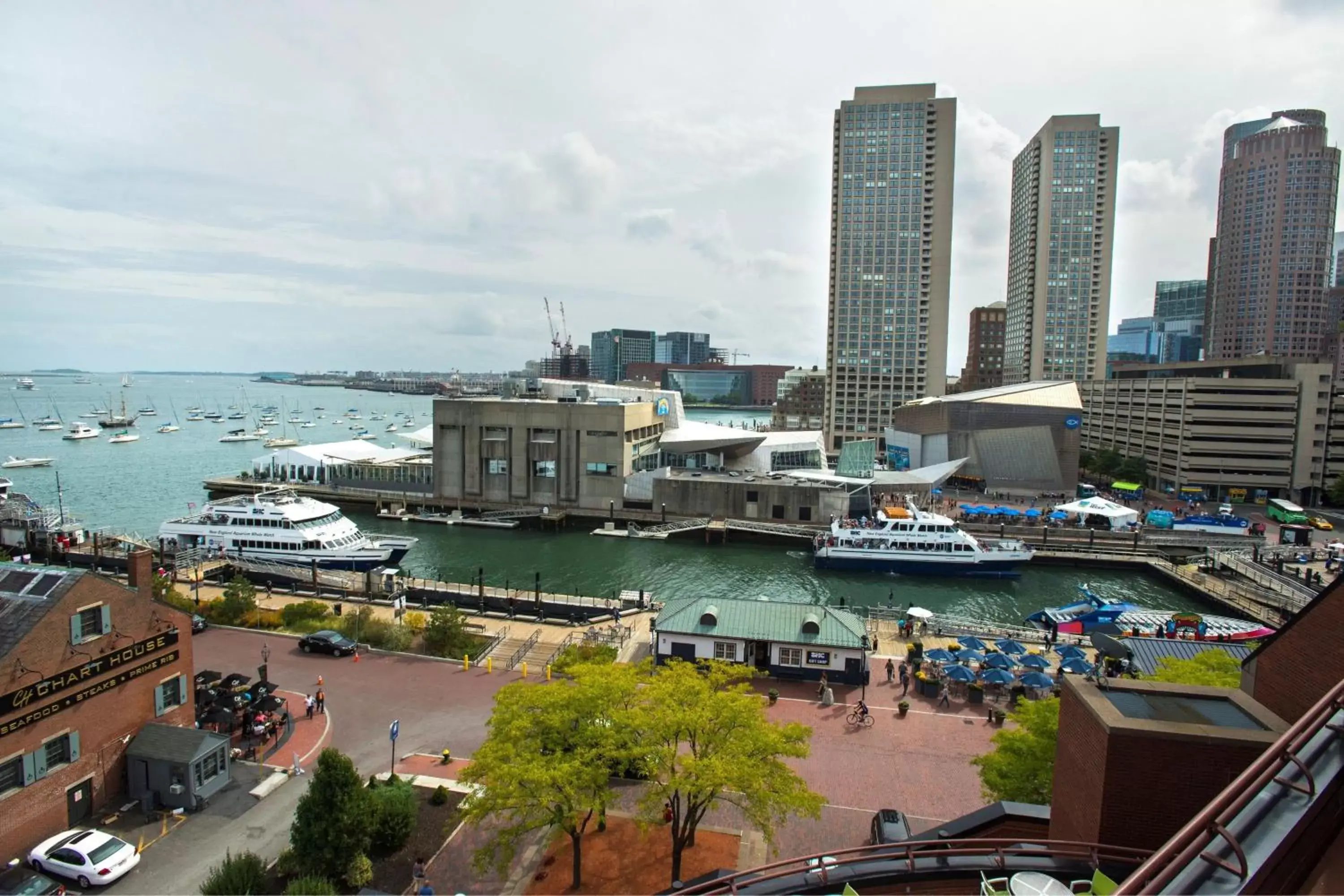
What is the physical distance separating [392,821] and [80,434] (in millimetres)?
174933

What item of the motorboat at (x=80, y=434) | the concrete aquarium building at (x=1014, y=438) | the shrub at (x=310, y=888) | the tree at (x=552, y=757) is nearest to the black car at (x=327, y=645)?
the tree at (x=552, y=757)

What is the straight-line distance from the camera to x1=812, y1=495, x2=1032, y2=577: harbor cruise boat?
188 ft

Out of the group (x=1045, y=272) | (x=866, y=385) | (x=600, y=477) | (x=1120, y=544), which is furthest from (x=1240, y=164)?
(x=600, y=477)

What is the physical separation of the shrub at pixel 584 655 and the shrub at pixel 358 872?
651 cm

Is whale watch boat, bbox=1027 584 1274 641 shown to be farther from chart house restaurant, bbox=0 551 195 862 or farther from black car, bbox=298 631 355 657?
chart house restaurant, bbox=0 551 195 862

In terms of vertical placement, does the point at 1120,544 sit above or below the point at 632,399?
below

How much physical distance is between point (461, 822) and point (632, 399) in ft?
234

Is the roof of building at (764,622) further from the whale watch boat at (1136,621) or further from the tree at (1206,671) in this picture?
the whale watch boat at (1136,621)

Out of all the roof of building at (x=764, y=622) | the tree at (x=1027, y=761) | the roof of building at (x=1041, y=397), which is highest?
the roof of building at (x=1041, y=397)

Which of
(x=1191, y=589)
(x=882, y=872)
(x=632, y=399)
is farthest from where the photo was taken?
(x=632, y=399)

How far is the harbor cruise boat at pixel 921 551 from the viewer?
188 ft

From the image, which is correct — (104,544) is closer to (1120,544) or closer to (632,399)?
(632,399)

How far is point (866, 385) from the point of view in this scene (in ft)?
450

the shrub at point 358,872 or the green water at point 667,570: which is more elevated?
the shrub at point 358,872
